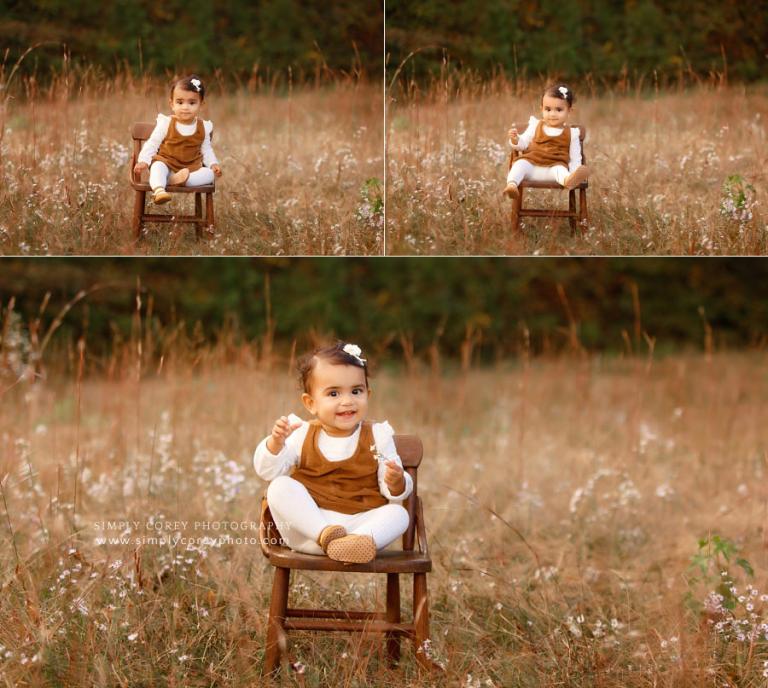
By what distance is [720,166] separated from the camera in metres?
5.05

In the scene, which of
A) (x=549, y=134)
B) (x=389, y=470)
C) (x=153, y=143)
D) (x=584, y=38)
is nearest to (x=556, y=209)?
(x=549, y=134)

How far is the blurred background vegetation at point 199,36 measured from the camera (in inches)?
202

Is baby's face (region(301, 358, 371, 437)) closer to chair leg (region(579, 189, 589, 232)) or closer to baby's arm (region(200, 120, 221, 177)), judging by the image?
baby's arm (region(200, 120, 221, 177))

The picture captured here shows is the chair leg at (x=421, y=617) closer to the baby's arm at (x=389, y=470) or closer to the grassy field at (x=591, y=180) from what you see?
the baby's arm at (x=389, y=470)

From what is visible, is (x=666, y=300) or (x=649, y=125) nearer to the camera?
(x=649, y=125)

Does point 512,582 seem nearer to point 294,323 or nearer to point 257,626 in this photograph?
point 257,626

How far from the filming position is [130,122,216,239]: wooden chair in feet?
14.9

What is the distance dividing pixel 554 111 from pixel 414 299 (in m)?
4.31

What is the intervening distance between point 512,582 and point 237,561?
1039 millimetres

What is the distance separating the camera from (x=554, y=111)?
4.52 metres

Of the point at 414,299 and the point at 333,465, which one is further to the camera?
the point at 414,299

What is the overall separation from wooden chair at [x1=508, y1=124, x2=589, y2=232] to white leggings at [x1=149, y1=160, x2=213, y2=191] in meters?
1.26

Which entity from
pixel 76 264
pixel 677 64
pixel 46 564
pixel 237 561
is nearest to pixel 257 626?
pixel 237 561

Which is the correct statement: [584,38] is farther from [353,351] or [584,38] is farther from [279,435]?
[279,435]
